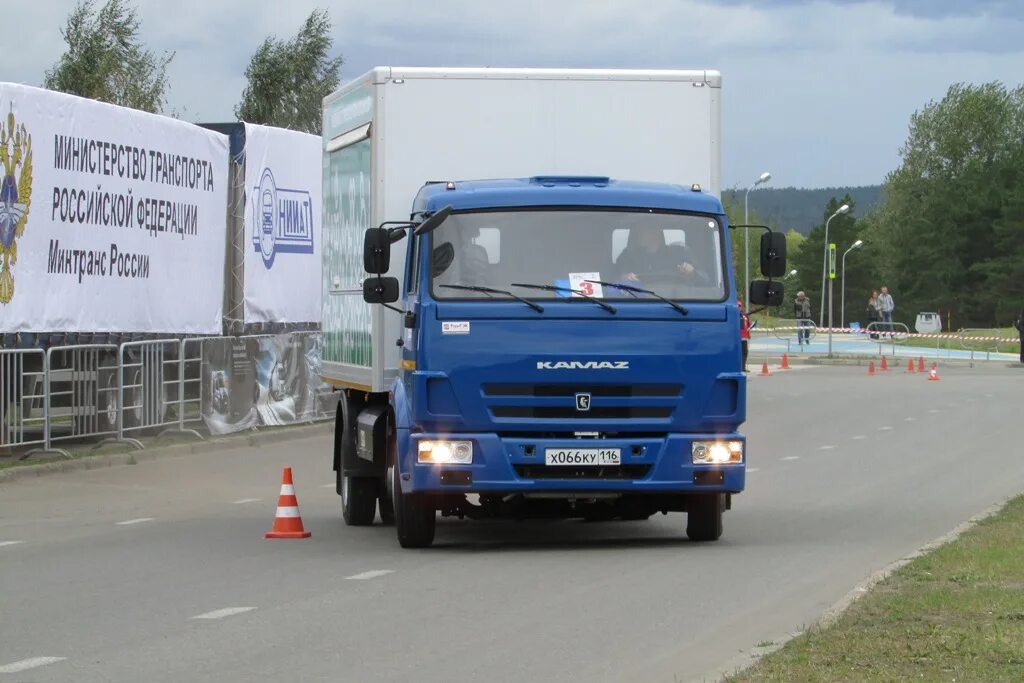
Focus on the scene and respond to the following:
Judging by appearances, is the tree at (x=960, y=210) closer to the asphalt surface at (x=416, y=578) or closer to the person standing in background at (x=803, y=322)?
the person standing in background at (x=803, y=322)

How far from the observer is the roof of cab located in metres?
12.6

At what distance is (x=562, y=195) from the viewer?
12695mm

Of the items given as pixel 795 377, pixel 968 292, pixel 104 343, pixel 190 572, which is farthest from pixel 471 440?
pixel 968 292

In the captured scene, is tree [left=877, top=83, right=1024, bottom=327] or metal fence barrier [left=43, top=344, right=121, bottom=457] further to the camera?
tree [left=877, top=83, right=1024, bottom=327]

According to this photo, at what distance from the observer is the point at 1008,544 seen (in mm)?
11945

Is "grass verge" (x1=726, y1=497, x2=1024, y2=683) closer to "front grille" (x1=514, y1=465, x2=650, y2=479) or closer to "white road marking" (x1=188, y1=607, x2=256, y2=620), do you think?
"front grille" (x1=514, y1=465, x2=650, y2=479)

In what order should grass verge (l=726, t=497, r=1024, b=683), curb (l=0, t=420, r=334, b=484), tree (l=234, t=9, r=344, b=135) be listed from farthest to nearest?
1. tree (l=234, t=9, r=344, b=135)
2. curb (l=0, t=420, r=334, b=484)
3. grass verge (l=726, t=497, r=1024, b=683)

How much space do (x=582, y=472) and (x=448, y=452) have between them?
0.90m

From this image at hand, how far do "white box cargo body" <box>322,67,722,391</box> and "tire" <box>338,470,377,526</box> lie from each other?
51.5 inches

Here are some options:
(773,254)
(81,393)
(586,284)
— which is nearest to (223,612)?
(586,284)

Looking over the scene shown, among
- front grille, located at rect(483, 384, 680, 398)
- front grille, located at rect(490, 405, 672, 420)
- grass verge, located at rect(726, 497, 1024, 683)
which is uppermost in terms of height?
front grille, located at rect(483, 384, 680, 398)

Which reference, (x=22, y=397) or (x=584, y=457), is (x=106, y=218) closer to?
(x=22, y=397)

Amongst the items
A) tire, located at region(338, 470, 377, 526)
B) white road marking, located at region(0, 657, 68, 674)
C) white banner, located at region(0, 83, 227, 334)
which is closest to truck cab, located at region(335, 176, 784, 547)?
tire, located at region(338, 470, 377, 526)

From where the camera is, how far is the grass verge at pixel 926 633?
7.36 metres
